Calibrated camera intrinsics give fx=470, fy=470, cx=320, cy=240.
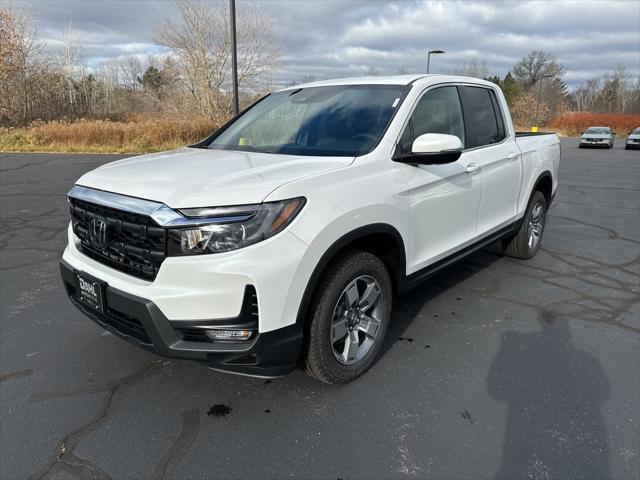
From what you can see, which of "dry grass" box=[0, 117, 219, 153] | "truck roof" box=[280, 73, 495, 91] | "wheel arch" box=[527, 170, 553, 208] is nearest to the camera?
"truck roof" box=[280, 73, 495, 91]

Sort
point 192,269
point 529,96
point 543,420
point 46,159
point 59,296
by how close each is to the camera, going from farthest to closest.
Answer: point 529,96
point 46,159
point 59,296
point 543,420
point 192,269

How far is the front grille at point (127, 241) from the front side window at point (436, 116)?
1674mm

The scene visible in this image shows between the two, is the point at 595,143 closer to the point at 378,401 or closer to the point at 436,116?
the point at 436,116

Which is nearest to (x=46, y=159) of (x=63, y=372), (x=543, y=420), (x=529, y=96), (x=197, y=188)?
(x=63, y=372)

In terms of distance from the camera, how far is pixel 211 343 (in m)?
2.32

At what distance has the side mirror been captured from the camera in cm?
293

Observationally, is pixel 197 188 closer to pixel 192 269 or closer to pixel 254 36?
pixel 192 269

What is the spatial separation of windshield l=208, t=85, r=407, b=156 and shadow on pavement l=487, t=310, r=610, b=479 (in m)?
1.77

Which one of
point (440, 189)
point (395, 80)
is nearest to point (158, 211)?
point (440, 189)

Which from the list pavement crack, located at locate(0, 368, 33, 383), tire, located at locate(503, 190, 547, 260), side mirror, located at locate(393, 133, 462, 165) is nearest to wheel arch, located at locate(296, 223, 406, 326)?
side mirror, located at locate(393, 133, 462, 165)

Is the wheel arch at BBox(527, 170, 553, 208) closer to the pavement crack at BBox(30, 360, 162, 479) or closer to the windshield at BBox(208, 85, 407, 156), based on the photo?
the windshield at BBox(208, 85, 407, 156)

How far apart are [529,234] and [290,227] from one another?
Answer: 3908mm

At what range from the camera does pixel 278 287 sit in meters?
2.28

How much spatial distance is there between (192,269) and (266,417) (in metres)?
1.01
